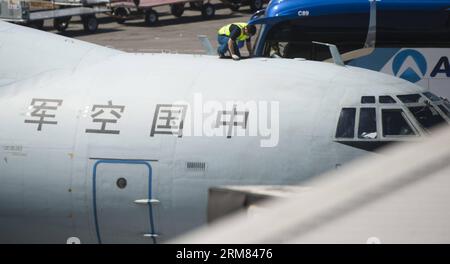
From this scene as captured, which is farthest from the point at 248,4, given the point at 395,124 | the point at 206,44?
the point at 395,124

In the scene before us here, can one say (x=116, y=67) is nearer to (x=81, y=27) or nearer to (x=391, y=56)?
(x=391, y=56)

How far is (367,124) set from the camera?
10.5 metres

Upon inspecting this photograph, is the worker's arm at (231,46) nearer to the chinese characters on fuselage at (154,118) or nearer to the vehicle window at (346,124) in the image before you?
the chinese characters on fuselage at (154,118)

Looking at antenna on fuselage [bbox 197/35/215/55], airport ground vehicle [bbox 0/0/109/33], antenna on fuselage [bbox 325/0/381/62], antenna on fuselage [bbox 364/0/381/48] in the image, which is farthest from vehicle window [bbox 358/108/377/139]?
airport ground vehicle [bbox 0/0/109/33]

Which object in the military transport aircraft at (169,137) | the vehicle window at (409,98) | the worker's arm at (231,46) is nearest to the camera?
the military transport aircraft at (169,137)

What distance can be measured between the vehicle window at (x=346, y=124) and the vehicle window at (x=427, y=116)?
857 millimetres

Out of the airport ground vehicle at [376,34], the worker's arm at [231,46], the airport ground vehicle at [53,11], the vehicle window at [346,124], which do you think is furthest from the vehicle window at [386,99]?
the airport ground vehicle at [53,11]

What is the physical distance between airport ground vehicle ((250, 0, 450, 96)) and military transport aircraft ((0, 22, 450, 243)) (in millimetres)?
10454

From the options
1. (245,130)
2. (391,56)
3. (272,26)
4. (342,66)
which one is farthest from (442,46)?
(245,130)

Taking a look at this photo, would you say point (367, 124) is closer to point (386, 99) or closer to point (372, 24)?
point (386, 99)

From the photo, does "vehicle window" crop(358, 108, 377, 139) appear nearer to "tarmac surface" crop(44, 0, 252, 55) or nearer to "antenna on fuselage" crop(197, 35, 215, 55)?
"antenna on fuselage" crop(197, 35, 215, 55)

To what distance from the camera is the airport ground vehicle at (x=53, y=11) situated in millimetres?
38469

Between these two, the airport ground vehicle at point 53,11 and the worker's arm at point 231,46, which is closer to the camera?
the worker's arm at point 231,46

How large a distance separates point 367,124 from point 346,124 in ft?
1.00
